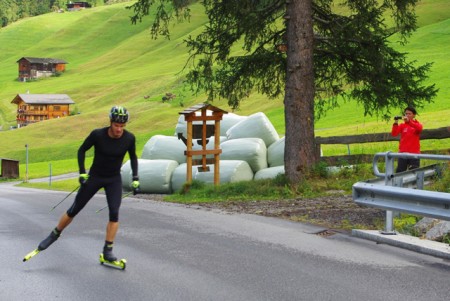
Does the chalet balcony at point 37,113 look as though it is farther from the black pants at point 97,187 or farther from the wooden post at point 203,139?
the black pants at point 97,187

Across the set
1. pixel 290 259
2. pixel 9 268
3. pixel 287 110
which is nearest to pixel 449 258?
pixel 290 259

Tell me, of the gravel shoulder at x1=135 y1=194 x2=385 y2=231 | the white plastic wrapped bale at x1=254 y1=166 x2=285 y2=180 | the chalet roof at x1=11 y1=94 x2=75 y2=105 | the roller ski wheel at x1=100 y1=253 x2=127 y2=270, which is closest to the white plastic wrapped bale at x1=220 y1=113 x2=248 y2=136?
the white plastic wrapped bale at x1=254 y1=166 x2=285 y2=180

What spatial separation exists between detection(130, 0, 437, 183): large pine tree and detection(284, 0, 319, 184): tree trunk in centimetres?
2

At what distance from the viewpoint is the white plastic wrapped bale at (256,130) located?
73.8 ft

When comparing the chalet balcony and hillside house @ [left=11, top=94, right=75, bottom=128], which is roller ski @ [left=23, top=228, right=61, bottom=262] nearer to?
hillside house @ [left=11, top=94, right=75, bottom=128]

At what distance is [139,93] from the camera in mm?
111250

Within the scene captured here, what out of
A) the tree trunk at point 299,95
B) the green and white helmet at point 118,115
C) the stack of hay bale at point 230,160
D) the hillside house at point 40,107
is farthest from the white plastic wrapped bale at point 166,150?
the hillside house at point 40,107

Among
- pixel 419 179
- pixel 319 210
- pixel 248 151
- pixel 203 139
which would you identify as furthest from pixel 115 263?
pixel 248 151

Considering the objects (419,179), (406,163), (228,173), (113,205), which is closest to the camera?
(113,205)

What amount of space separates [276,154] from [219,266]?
44.3 feet

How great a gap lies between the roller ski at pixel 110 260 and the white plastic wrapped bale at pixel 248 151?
12971mm

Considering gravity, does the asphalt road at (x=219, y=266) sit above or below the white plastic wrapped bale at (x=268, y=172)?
below

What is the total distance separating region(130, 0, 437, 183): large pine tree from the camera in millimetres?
16547

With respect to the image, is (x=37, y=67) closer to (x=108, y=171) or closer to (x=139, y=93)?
(x=139, y=93)
